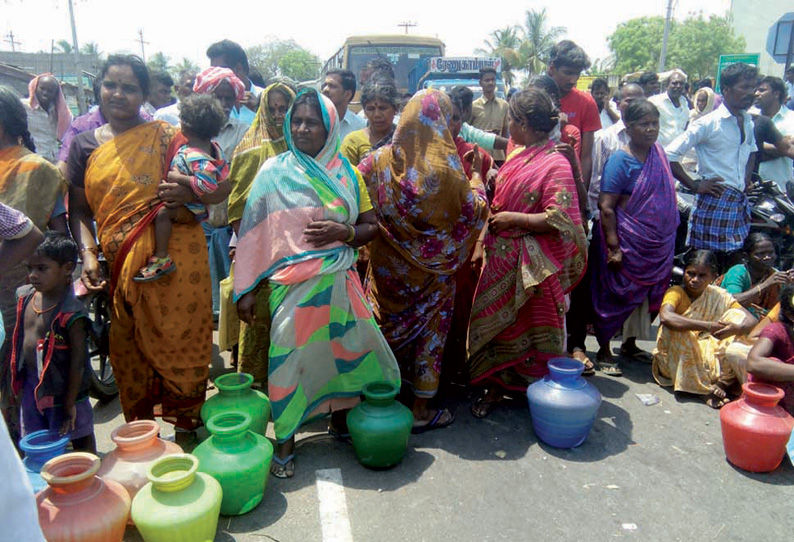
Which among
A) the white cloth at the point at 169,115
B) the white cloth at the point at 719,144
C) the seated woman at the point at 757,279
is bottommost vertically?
the seated woman at the point at 757,279

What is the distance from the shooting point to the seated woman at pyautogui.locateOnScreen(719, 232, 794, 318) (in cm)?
419

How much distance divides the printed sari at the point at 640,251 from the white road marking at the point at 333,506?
246 centimetres

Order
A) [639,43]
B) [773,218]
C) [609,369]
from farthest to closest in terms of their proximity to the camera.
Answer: [639,43]
[773,218]
[609,369]

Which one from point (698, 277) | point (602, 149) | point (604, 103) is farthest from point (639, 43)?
point (698, 277)

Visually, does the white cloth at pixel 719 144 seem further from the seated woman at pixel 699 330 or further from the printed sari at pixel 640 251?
the seated woman at pixel 699 330

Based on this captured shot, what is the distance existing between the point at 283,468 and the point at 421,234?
1.44 meters

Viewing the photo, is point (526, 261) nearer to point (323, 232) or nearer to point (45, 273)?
point (323, 232)

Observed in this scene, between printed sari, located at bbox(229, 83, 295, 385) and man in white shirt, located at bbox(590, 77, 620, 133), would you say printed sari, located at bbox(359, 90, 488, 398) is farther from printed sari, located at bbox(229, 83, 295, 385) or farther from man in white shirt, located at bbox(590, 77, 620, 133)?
man in white shirt, located at bbox(590, 77, 620, 133)

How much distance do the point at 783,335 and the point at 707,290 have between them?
36.1 inches

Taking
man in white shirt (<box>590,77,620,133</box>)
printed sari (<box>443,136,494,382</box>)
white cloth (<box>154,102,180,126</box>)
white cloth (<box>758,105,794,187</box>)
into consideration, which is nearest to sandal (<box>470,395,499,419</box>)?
printed sari (<box>443,136,494,382</box>)

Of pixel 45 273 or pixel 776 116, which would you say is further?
pixel 776 116

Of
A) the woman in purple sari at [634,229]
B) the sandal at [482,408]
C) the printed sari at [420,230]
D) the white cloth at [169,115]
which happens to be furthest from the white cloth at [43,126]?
the woman in purple sari at [634,229]

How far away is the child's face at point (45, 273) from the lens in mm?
2742

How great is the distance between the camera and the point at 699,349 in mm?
3945
